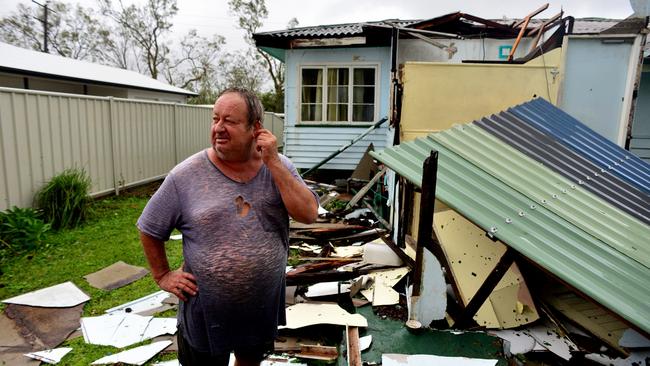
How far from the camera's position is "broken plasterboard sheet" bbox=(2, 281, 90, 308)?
155 inches

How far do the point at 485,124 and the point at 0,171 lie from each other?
257 inches

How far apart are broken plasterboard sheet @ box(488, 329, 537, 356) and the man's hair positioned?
2.34 m

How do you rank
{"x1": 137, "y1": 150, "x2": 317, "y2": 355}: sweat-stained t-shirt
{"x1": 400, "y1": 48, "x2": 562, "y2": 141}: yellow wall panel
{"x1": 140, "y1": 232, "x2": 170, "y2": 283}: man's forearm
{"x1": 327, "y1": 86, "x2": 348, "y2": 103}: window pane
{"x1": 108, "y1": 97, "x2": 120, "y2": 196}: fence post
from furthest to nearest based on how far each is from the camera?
{"x1": 327, "y1": 86, "x2": 348, "y2": 103}: window pane, {"x1": 108, "y1": 97, "x2": 120, "y2": 196}: fence post, {"x1": 400, "y1": 48, "x2": 562, "y2": 141}: yellow wall panel, {"x1": 140, "y1": 232, "x2": 170, "y2": 283}: man's forearm, {"x1": 137, "y1": 150, "x2": 317, "y2": 355}: sweat-stained t-shirt

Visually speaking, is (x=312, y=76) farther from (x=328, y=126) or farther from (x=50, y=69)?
(x=50, y=69)

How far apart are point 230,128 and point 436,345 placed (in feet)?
6.20

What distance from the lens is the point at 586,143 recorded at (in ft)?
13.8

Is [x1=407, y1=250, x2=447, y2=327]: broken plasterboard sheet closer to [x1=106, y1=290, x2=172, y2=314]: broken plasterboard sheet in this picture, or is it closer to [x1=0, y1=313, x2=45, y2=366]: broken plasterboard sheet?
[x1=106, y1=290, x2=172, y2=314]: broken plasterboard sheet

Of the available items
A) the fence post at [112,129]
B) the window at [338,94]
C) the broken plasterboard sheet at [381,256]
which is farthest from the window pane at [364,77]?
the broken plasterboard sheet at [381,256]

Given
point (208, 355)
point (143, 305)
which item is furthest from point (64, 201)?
point (208, 355)

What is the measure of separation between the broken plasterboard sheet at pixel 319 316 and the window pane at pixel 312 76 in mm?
7696

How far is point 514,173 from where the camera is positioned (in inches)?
124

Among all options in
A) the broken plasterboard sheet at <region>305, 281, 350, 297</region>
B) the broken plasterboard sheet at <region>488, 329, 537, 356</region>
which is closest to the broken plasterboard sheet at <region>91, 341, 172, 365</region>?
the broken plasterboard sheet at <region>305, 281, 350, 297</region>

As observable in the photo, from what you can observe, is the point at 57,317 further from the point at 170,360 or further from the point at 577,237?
the point at 577,237

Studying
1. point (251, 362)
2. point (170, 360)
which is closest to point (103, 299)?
point (170, 360)
